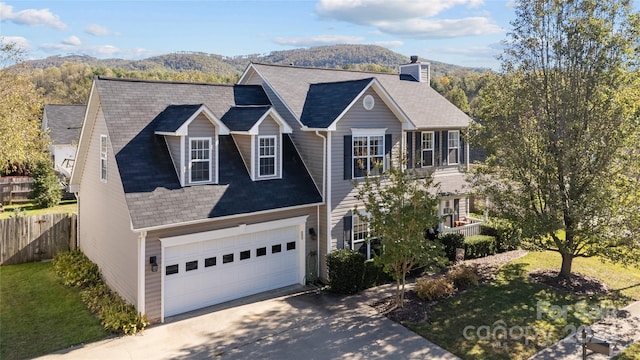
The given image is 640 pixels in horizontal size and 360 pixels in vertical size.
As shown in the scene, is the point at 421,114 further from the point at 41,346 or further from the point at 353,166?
the point at 41,346

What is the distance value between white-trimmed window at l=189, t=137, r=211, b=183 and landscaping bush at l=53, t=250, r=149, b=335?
4.28 metres

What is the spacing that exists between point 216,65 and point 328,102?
108 metres

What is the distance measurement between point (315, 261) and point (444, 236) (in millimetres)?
5777

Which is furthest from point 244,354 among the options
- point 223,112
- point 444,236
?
point 444,236

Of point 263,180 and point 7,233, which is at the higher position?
point 263,180

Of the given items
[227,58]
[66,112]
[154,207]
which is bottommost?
[154,207]

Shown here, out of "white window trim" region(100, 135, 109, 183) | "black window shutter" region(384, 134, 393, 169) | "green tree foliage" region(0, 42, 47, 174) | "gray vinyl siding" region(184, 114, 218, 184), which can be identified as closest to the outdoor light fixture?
"gray vinyl siding" region(184, 114, 218, 184)

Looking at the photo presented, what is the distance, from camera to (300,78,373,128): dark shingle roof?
15961mm

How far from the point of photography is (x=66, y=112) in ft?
143

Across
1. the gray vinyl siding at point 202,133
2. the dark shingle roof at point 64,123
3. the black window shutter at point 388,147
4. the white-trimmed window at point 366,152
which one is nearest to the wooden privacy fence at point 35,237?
the gray vinyl siding at point 202,133

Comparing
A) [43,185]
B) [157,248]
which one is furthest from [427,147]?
[43,185]

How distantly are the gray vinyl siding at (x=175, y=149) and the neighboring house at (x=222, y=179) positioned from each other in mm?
33

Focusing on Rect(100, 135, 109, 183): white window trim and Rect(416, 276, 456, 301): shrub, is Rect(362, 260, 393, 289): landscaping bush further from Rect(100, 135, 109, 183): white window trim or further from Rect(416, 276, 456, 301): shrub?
Rect(100, 135, 109, 183): white window trim

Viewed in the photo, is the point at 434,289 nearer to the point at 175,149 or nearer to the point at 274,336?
the point at 274,336
